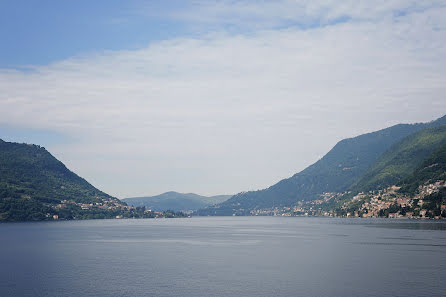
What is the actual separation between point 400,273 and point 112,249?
7115cm

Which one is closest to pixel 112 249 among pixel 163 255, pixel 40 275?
pixel 163 255

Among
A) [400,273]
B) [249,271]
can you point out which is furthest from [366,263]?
[249,271]

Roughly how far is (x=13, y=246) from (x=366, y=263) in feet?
300

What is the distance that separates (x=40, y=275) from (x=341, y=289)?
1867 inches

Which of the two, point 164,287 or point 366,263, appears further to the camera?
point 366,263

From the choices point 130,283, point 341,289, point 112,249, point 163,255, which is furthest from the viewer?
point 112,249

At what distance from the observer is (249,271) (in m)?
73.4

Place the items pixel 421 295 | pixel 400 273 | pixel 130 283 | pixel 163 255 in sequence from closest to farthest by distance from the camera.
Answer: pixel 421 295, pixel 130 283, pixel 400 273, pixel 163 255

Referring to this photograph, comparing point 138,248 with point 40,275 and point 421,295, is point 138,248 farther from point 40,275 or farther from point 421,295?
point 421,295

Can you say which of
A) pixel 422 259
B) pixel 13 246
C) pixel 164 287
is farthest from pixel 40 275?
pixel 422 259

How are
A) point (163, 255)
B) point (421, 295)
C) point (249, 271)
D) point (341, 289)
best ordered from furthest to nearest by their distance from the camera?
point (163, 255)
point (249, 271)
point (341, 289)
point (421, 295)

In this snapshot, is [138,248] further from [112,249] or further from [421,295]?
[421,295]

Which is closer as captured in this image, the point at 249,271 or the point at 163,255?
the point at 249,271

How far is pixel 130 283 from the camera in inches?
2479
